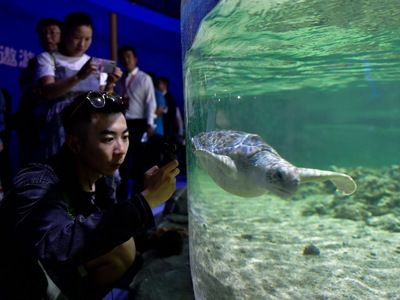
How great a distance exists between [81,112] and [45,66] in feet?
4.64

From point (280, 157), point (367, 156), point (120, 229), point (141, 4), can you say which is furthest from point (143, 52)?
point (120, 229)

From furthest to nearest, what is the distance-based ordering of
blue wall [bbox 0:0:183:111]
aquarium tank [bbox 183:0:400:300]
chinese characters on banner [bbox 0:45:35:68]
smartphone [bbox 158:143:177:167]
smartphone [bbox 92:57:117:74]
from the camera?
blue wall [bbox 0:0:183:111], chinese characters on banner [bbox 0:45:35:68], smartphone [bbox 92:57:117:74], aquarium tank [bbox 183:0:400:300], smartphone [bbox 158:143:177:167]

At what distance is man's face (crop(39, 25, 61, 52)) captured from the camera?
11.8 feet

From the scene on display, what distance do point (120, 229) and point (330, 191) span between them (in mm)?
2148

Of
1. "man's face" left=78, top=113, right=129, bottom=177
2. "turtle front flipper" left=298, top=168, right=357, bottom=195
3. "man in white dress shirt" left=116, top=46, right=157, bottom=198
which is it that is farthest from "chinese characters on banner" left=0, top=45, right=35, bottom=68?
"turtle front flipper" left=298, top=168, right=357, bottom=195

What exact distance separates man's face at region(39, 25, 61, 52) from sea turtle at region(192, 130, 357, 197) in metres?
2.00

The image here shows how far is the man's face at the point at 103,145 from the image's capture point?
1925 millimetres

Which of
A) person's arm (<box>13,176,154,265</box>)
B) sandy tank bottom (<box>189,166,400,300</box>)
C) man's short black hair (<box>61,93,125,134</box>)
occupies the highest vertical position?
man's short black hair (<box>61,93,125,134</box>)

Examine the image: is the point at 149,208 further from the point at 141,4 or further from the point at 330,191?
the point at 141,4

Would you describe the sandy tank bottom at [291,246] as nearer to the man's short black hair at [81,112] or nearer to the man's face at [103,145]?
the man's face at [103,145]

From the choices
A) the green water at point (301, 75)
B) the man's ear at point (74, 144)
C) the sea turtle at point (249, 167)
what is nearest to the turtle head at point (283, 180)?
the sea turtle at point (249, 167)

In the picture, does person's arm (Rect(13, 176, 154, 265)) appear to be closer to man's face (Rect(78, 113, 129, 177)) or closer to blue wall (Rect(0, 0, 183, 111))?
man's face (Rect(78, 113, 129, 177))

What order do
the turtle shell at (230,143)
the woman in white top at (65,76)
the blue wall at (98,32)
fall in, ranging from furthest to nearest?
the blue wall at (98,32), the woman in white top at (65,76), the turtle shell at (230,143)

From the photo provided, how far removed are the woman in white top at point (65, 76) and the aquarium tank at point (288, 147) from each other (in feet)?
3.26
